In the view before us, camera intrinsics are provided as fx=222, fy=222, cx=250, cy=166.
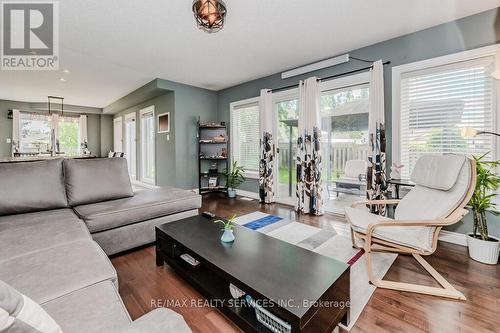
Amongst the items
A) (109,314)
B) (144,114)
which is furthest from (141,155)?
(109,314)

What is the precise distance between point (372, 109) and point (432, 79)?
720 mm

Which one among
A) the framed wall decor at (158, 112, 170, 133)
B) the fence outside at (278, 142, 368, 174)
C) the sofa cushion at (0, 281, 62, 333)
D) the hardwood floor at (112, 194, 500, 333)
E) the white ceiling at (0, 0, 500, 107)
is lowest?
the hardwood floor at (112, 194, 500, 333)

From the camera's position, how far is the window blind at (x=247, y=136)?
504 centimetres

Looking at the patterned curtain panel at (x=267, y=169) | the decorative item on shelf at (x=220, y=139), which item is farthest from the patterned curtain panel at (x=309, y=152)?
the decorative item on shelf at (x=220, y=139)

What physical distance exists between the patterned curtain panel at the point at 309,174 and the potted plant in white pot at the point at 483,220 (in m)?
1.82

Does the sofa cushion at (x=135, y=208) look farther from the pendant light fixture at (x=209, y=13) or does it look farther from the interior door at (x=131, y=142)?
the interior door at (x=131, y=142)

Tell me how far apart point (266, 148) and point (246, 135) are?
3.06 ft

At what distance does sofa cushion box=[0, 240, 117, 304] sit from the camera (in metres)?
1.02

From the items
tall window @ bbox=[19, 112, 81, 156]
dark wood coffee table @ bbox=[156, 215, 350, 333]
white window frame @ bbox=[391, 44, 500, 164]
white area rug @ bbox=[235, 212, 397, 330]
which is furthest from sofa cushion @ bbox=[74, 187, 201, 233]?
tall window @ bbox=[19, 112, 81, 156]

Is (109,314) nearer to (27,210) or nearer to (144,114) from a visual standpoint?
(27,210)

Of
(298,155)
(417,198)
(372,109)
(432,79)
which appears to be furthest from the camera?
(298,155)

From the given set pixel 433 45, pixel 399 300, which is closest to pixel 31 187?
pixel 399 300

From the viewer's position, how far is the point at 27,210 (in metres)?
2.15

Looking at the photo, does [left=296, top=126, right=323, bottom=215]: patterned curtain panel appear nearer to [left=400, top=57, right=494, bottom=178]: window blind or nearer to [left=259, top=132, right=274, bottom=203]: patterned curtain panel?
[left=259, top=132, right=274, bottom=203]: patterned curtain panel
